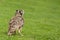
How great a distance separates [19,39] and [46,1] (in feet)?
74.0

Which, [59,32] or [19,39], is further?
[59,32]

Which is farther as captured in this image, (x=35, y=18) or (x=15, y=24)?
(x=35, y=18)

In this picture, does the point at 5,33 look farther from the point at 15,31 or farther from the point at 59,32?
the point at 59,32

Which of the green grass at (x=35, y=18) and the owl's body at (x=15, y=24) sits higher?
the owl's body at (x=15, y=24)

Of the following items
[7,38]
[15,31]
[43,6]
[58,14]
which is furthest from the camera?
[43,6]

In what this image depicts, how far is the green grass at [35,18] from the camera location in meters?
17.4

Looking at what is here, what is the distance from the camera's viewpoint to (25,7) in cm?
3247

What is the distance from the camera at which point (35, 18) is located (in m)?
26.0

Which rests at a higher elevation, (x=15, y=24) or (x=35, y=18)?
(x=15, y=24)

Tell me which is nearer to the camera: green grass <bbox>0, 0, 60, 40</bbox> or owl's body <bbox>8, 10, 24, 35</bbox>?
owl's body <bbox>8, 10, 24, 35</bbox>

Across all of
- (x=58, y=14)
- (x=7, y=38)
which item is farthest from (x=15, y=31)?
(x=58, y=14)

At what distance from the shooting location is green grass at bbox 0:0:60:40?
1741 cm

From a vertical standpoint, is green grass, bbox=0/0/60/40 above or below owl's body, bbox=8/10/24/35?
below

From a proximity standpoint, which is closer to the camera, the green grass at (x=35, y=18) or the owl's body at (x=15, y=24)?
the owl's body at (x=15, y=24)
